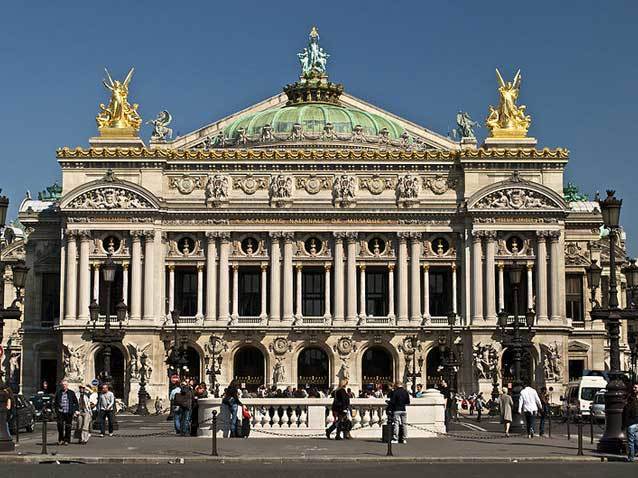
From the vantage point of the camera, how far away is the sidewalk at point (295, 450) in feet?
130

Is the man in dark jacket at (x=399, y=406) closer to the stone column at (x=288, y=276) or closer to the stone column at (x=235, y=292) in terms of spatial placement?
the stone column at (x=288, y=276)

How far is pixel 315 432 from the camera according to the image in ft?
169

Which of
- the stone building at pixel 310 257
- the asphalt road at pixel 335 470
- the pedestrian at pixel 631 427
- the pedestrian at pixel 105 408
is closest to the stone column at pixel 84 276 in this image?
the stone building at pixel 310 257

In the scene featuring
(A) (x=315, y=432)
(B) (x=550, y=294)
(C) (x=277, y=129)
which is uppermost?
(C) (x=277, y=129)

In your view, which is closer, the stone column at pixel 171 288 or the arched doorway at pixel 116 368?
the arched doorway at pixel 116 368

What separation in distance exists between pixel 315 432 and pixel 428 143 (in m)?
62.7

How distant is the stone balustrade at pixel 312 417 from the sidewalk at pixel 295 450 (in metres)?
1.60

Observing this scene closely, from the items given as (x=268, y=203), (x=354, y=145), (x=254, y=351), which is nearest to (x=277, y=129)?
(x=354, y=145)

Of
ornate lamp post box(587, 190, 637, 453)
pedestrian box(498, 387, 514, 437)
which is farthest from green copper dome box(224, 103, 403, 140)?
ornate lamp post box(587, 190, 637, 453)

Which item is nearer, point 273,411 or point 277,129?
point 273,411

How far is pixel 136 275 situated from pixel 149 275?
0.90 m

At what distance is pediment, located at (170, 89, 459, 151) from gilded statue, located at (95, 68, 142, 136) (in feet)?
32.7

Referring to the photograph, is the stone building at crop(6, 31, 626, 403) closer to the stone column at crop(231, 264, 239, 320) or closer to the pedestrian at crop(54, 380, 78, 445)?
the stone column at crop(231, 264, 239, 320)

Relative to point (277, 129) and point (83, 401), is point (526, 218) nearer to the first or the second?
point (277, 129)
